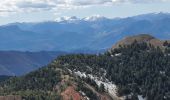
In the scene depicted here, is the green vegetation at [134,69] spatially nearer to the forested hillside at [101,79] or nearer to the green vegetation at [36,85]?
the forested hillside at [101,79]

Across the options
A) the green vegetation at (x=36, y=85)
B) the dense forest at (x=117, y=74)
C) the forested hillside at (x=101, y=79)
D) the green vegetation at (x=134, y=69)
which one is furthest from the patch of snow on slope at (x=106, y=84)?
the green vegetation at (x=36, y=85)

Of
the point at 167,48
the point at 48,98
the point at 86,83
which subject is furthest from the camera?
the point at 167,48

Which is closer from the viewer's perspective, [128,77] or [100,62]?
[128,77]

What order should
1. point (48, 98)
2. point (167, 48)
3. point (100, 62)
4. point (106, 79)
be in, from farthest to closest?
point (167, 48)
point (100, 62)
point (106, 79)
point (48, 98)

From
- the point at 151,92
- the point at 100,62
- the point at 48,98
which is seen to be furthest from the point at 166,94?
the point at 48,98

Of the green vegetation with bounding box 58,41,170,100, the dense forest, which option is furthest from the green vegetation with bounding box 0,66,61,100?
the green vegetation with bounding box 58,41,170,100

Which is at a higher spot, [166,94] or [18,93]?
[18,93]

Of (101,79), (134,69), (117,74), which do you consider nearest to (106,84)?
(101,79)

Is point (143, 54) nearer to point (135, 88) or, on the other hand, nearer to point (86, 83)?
point (135, 88)

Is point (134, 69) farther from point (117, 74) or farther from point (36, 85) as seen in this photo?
point (36, 85)
